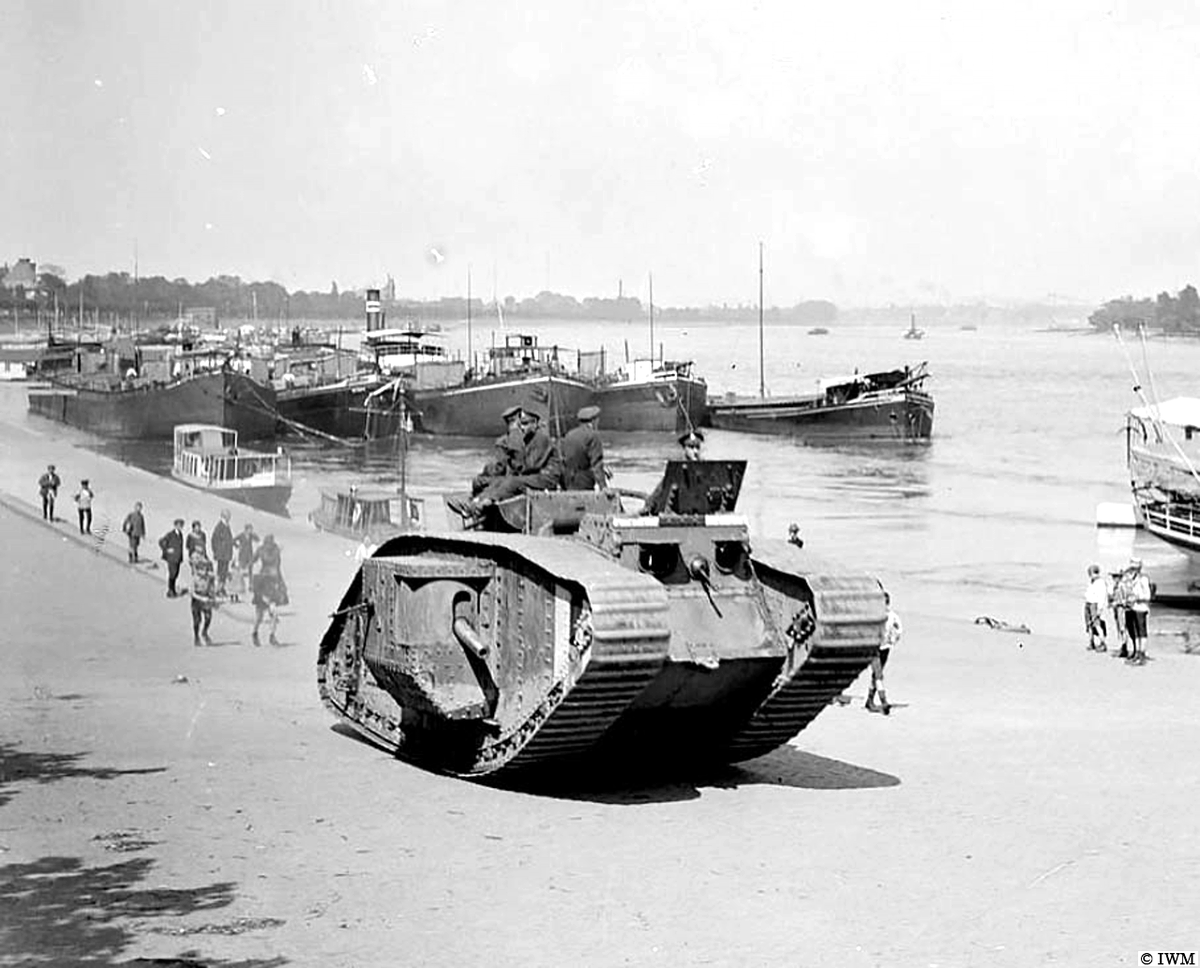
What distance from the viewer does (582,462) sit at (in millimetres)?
14133

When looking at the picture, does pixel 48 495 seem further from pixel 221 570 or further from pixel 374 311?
pixel 374 311

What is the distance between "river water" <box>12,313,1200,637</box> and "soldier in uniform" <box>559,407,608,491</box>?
140 centimetres

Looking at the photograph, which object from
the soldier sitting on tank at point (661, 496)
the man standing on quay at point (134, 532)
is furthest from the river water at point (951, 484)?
the man standing on quay at point (134, 532)

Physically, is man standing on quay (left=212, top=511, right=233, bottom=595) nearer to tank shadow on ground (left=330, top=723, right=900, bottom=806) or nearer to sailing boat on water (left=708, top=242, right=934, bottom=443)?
tank shadow on ground (left=330, top=723, right=900, bottom=806)

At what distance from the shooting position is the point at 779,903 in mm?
9789

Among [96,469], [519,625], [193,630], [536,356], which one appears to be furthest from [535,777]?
[536,356]

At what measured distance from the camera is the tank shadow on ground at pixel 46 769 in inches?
498

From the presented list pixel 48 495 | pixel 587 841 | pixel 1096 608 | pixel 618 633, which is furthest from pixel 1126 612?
pixel 48 495

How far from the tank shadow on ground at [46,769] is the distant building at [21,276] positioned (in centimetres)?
1138

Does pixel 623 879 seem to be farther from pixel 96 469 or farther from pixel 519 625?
pixel 96 469

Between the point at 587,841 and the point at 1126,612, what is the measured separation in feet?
39.1

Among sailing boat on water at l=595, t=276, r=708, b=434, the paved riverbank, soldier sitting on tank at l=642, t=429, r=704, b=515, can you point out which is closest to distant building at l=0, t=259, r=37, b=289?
the paved riverbank

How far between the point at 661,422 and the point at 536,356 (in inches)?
453

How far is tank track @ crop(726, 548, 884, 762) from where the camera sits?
12.2 m
